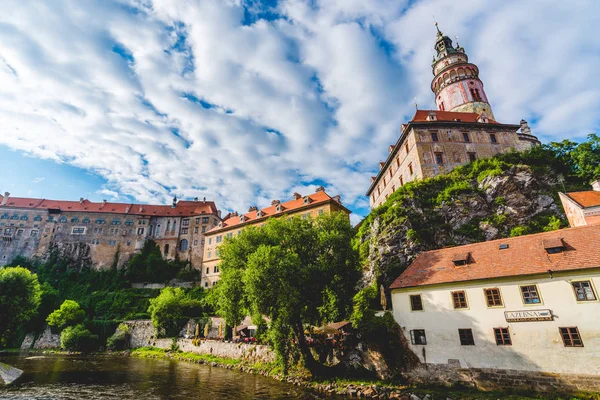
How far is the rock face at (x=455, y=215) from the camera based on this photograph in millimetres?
25062

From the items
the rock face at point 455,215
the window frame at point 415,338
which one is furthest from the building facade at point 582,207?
the window frame at point 415,338

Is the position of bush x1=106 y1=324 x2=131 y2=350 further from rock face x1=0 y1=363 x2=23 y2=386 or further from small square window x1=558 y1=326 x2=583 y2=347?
small square window x1=558 y1=326 x2=583 y2=347

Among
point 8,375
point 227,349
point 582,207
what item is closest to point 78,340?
point 8,375

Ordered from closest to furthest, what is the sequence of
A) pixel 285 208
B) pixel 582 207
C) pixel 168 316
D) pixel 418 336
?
1. pixel 418 336
2. pixel 582 207
3. pixel 168 316
4. pixel 285 208

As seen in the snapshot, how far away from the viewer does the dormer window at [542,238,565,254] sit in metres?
16.4

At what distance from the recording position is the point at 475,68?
4834 centimetres

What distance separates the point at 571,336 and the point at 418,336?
7.43 m

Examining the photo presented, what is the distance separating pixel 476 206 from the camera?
2845 cm

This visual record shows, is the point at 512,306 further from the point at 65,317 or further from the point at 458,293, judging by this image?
the point at 65,317

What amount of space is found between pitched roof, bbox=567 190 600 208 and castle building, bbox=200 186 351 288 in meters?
28.2

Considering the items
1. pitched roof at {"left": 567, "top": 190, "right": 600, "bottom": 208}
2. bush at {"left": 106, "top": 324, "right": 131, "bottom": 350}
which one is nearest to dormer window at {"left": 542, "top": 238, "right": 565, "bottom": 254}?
pitched roof at {"left": 567, "top": 190, "right": 600, "bottom": 208}

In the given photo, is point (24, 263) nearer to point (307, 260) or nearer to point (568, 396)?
point (307, 260)

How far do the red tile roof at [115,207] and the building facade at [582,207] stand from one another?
61548 mm

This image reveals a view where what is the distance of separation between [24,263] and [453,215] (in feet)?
276
